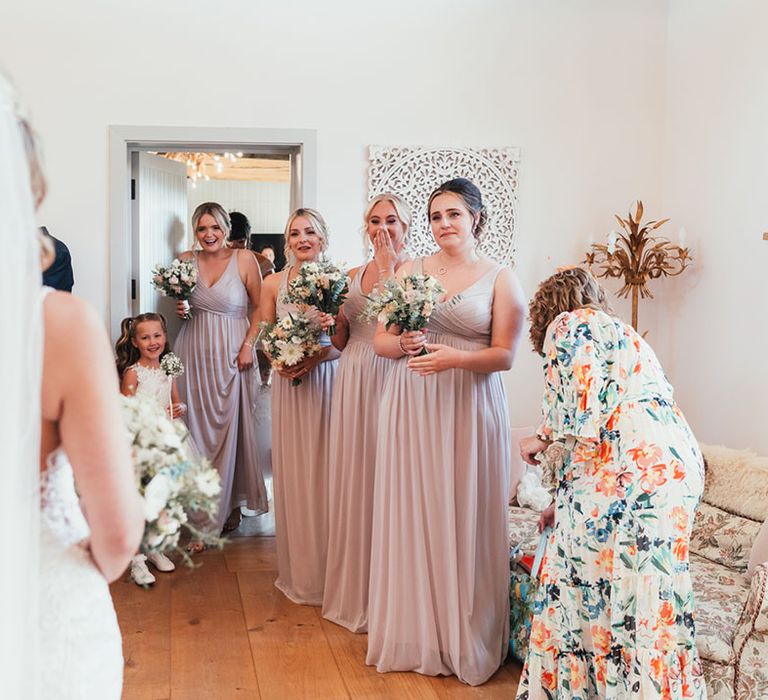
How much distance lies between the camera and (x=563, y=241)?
5.65 meters

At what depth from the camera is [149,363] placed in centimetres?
503

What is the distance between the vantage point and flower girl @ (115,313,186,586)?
496 cm

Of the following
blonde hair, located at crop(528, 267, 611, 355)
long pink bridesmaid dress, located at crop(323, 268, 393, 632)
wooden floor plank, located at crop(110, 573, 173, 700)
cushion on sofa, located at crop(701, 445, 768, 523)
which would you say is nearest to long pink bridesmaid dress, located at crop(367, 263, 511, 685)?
long pink bridesmaid dress, located at crop(323, 268, 393, 632)

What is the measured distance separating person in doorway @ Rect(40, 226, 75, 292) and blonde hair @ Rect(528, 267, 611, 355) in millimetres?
2993

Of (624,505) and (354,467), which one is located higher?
(624,505)

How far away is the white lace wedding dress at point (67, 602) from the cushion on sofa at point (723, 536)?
2.83 meters

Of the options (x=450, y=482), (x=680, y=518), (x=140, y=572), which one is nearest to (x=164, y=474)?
(x=680, y=518)

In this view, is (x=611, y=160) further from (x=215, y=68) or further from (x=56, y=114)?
(x=56, y=114)

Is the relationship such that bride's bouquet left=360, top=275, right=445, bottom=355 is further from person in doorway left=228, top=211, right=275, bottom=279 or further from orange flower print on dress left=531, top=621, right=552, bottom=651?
person in doorway left=228, top=211, right=275, bottom=279

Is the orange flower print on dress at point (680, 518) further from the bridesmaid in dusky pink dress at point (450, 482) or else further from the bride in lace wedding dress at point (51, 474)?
the bride in lace wedding dress at point (51, 474)

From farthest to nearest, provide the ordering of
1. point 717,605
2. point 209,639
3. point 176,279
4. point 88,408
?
point 176,279
point 209,639
point 717,605
point 88,408

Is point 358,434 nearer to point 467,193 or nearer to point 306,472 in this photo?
point 306,472

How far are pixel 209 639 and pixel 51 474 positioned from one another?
260 centimetres

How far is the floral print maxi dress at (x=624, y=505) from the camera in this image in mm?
2750
